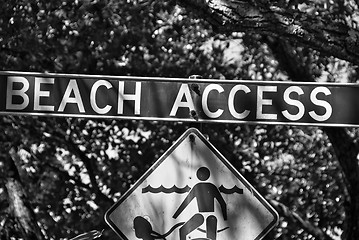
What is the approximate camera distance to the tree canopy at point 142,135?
10.5 meters

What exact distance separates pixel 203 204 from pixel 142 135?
25.9 feet

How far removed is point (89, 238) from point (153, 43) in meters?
7.14

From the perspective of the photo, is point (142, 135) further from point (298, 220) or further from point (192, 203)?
point (192, 203)

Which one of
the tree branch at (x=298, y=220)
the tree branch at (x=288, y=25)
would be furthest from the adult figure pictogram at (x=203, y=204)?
the tree branch at (x=298, y=220)

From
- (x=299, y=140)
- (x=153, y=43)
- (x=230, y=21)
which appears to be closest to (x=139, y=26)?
(x=153, y=43)

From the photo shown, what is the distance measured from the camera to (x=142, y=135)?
484 inches

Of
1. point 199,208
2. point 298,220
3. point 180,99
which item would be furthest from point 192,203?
point 298,220

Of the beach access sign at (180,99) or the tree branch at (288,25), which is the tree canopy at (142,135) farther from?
the beach access sign at (180,99)

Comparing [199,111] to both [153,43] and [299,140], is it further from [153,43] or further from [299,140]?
[299,140]

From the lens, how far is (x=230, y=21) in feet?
19.7

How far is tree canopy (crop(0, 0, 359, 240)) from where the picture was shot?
10.5 metres

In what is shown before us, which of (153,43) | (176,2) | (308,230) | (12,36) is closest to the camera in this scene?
(176,2)

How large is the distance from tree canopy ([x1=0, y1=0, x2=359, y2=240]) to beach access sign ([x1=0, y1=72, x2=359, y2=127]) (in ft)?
17.3

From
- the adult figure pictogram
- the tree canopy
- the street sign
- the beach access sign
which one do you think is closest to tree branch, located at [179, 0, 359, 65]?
the beach access sign
